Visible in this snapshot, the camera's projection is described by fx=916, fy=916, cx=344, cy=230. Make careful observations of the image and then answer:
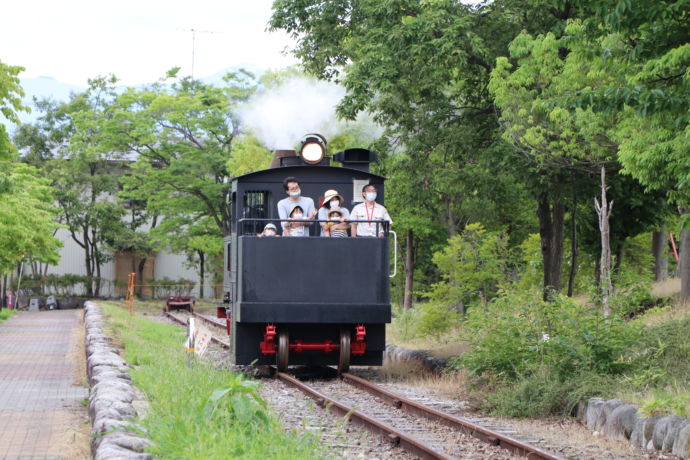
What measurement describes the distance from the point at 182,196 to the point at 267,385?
34670 mm

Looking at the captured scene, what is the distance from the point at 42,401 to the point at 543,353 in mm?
6375

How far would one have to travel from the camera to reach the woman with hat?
14.3 metres

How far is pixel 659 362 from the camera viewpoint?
11.5m

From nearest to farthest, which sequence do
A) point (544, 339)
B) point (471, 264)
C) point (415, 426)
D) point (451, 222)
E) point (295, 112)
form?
point (415, 426), point (544, 339), point (471, 264), point (295, 112), point (451, 222)

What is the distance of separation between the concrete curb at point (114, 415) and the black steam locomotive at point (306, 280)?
91.8 inches

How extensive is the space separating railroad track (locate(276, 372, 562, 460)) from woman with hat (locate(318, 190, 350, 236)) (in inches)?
104

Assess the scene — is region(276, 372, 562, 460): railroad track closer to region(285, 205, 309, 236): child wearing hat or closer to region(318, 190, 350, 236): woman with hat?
region(285, 205, 309, 236): child wearing hat

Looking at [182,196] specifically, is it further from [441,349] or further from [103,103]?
[441,349]

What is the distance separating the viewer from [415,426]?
1012 centimetres

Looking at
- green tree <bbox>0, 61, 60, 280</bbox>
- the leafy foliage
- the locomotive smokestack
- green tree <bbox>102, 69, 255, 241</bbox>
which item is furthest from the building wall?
the locomotive smokestack

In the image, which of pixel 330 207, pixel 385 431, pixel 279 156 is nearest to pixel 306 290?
pixel 330 207

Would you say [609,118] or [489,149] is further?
[489,149]

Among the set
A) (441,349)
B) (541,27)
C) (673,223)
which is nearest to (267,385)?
(441,349)

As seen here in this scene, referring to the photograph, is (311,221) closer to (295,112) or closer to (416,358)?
(416,358)
